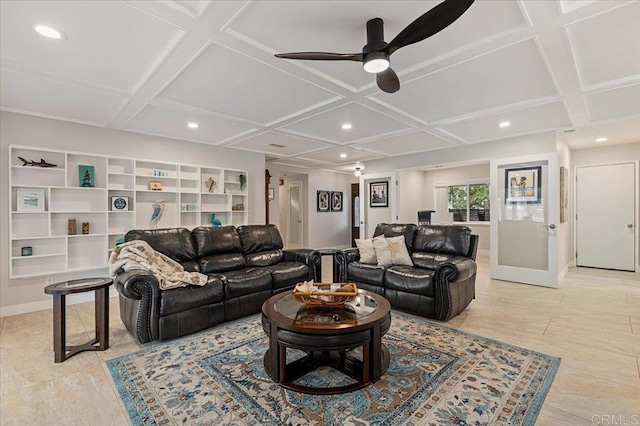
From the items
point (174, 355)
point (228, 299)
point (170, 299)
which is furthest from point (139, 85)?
point (174, 355)

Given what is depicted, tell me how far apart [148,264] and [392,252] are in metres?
Answer: 2.95

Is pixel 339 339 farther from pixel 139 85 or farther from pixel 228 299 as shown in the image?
pixel 139 85

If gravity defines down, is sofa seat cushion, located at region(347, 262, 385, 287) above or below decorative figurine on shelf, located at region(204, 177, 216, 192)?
below

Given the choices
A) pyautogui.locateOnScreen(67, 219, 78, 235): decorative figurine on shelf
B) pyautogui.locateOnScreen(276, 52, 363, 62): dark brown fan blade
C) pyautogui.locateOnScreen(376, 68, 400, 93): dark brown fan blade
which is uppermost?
pyautogui.locateOnScreen(276, 52, 363, 62): dark brown fan blade

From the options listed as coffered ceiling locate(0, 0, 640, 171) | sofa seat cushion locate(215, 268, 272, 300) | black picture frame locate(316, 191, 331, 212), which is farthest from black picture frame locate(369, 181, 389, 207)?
sofa seat cushion locate(215, 268, 272, 300)

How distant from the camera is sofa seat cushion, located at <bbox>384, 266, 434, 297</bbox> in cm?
346

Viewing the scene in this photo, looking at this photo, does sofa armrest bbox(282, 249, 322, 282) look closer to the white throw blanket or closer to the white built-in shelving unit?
the white throw blanket

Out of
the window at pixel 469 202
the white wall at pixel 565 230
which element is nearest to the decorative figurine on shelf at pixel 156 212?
the white wall at pixel 565 230

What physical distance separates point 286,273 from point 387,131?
2685 mm

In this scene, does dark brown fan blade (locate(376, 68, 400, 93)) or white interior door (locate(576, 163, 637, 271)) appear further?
white interior door (locate(576, 163, 637, 271))

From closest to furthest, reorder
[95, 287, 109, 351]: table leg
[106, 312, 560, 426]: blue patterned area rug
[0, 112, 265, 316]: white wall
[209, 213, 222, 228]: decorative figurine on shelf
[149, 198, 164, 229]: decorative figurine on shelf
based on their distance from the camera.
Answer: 1. [106, 312, 560, 426]: blue patterned area rug
2. [95, 287, 109, 351]: table leg
3. [0, 112, 265, 316]: white wall
4. [149, 198, 164, 229]: decorative figurine on shelf
5. [209, 213, 222, 228]: decorative figurine on shelf

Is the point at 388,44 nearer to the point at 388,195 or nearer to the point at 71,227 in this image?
the point at 71,227

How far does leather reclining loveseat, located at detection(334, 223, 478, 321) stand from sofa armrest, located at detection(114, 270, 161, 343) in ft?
7.85

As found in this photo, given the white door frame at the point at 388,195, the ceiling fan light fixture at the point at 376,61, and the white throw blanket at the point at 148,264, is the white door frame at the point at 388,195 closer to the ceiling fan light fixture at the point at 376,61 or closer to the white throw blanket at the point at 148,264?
the white throw blanket at the point at 148,264
